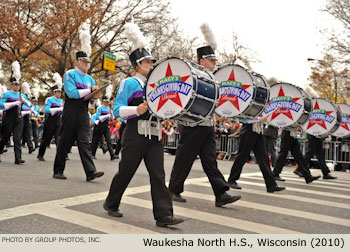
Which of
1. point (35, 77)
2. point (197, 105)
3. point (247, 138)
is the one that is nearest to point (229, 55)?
point (35, 77)

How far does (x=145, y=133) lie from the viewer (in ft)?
14.9

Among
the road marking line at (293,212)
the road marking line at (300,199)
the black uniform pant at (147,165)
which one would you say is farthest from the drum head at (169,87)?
the road marking line at (300,199)

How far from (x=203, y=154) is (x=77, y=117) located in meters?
2.81

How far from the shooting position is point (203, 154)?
593cm

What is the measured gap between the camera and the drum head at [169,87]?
448 cm

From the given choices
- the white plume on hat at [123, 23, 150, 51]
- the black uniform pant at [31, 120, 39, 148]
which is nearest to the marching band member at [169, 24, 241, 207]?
the white plume on hat at [123, 23, 150, 51]

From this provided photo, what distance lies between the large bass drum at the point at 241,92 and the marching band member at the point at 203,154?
627mm

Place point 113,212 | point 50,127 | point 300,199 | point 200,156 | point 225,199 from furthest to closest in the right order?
point 50,127 < point 300,199 < point 200,156 < point 225,199 < point 113,212

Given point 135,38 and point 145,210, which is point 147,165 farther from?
point 135,38

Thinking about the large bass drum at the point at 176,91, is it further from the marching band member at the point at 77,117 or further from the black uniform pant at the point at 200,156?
the marching band member at the point at 77,117

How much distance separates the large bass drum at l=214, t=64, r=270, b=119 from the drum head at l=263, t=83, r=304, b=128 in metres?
1.63

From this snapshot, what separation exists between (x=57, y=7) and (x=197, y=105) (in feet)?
70.9

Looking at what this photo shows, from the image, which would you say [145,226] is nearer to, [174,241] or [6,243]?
[174,241]

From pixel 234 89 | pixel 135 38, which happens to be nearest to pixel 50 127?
pixel 234 89
